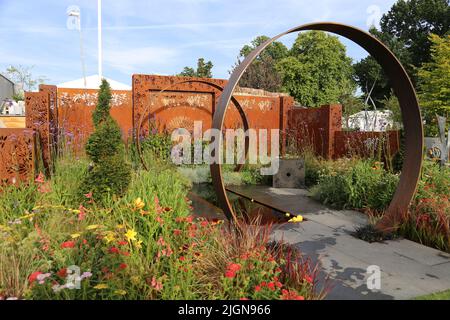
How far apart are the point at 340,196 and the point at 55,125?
6.35 meters

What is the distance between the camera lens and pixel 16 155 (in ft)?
14.2

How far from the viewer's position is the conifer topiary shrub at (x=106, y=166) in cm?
356

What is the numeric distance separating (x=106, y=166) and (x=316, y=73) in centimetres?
2661

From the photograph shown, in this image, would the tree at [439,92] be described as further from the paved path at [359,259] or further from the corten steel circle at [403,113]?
the paved path at [359,259]

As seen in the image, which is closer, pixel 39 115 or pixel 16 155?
pixel 16 155

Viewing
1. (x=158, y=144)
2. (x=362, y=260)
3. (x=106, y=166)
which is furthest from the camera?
(x=158, y=144)

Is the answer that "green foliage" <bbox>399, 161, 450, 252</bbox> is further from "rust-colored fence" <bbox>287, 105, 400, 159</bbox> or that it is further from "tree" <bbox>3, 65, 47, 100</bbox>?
"tree" <bbox>3, 65, 47, 100</bbox>

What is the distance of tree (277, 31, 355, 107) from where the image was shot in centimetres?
2741

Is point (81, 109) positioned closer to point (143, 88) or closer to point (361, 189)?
point (143, 88)

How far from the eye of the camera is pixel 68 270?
82.8 inches

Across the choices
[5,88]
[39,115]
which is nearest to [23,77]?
[5,88]

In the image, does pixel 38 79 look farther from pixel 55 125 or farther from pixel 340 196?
pixel 340 196

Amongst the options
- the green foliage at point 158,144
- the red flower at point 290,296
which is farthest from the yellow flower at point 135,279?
the green foliage at point 158,144

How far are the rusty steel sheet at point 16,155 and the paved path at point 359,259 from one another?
3.24 m
